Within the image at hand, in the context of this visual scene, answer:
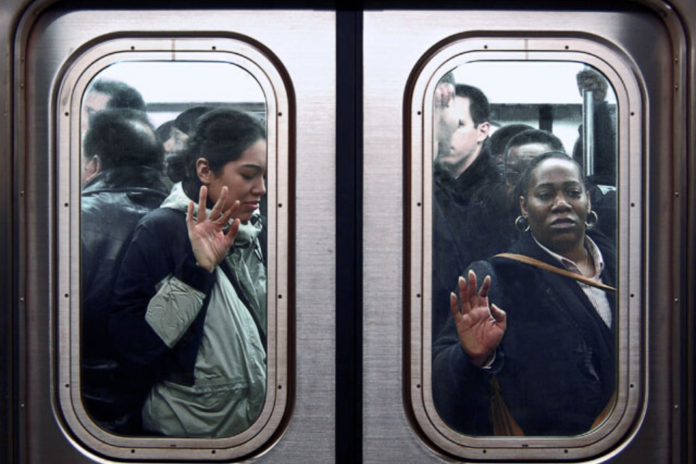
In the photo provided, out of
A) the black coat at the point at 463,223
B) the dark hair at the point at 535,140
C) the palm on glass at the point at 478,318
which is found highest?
the dark hair at the point at 535,140

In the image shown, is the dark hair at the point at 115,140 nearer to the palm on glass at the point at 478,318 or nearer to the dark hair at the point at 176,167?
the dark hair at the point at 176,167

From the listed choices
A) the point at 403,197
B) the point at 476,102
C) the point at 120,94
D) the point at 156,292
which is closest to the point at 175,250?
the point at 156,292

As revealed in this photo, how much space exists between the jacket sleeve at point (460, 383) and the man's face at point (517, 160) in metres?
0.27

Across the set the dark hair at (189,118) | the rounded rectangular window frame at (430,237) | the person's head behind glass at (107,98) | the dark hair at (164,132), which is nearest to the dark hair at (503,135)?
the rounded rectangular window frame at (430,237)

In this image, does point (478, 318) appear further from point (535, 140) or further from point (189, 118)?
point (189, 118)

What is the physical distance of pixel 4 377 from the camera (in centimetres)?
249

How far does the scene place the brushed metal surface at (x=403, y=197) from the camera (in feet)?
8.14

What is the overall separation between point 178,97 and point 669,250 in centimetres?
164

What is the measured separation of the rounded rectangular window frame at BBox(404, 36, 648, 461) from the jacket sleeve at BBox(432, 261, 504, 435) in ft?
0.09

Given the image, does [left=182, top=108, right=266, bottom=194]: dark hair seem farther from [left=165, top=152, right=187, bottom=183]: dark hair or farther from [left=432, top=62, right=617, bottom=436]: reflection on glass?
[left=432, top=62, right=617, bottom=436]: reflection on glass

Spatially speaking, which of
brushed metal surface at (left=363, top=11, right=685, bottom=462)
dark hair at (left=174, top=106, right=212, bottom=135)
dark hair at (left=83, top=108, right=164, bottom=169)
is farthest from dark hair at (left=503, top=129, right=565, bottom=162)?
dark hair at (left=83, top=108, right=164, bottom=169)

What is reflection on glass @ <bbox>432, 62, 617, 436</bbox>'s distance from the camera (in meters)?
2.49

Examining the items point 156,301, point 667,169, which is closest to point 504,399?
point 667,169

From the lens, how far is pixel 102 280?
250 cm
